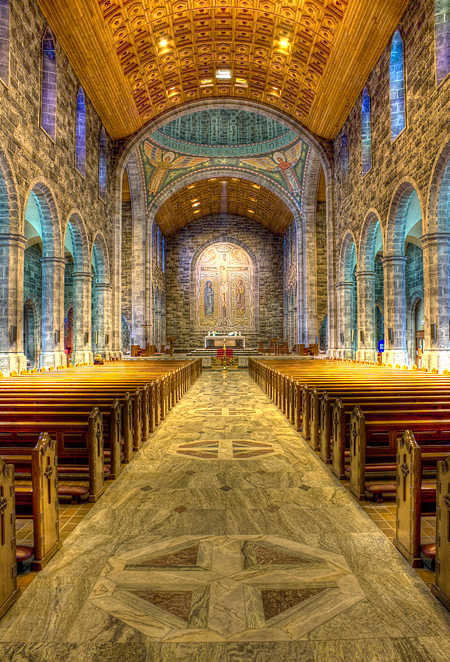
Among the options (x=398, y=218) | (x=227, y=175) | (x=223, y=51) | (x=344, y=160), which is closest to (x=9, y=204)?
(x=398, y=218)

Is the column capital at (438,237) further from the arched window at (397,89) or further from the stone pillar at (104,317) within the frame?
the stone pillar at (104,317)

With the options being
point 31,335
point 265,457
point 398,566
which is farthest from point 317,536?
point 31,335

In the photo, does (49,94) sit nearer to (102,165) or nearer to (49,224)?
(49,224)

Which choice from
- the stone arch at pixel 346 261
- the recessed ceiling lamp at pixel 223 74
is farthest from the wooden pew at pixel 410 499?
the recessed ceiling lamp at pixel 223 74

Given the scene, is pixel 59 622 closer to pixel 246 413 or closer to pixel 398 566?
pixel 398 566

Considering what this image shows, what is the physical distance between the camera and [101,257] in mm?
16797

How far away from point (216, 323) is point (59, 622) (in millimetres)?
30184

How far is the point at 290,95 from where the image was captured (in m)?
17.0

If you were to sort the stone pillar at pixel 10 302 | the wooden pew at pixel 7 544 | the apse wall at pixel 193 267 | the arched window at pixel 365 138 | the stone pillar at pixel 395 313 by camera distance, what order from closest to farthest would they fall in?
the wooden pew at pixel 7 544 < the stone pillar at pixel 10 302 < the stone pillar at pixel 395 313 < the arched window at pixel 365 138 < the apse wall at pixel 193 267

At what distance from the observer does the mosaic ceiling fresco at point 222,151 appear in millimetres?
23219

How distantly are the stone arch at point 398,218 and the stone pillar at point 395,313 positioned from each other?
0.29m

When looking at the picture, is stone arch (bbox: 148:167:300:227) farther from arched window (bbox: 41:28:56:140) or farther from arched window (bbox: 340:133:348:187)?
arched window (bbox: 41:28:56:140)

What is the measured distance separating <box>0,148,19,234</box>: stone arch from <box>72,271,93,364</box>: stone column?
195 inches

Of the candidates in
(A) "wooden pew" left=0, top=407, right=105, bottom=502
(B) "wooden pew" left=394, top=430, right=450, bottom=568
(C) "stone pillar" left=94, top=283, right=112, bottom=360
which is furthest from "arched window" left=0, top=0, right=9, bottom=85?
(B) "wooden pew" left=394, top=430, right=450, bottom=568
